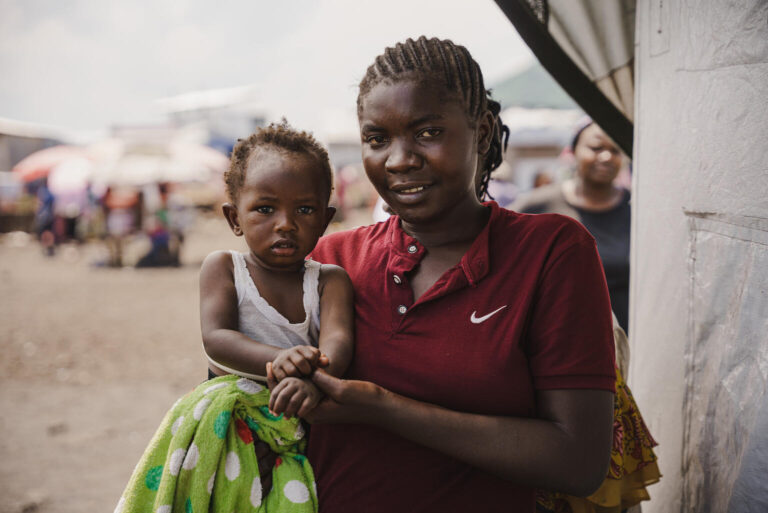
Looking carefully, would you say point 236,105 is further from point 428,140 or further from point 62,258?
point 428,140

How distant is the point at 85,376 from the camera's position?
6.15 metres

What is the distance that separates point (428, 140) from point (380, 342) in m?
0.54

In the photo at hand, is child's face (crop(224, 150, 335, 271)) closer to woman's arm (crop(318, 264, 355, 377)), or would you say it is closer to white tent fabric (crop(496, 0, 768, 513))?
woman's arm (crop(318, 264, 355, 377))

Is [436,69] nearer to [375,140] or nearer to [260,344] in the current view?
[375,140]

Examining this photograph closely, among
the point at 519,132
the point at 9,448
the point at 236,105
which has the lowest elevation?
the point at 9,448

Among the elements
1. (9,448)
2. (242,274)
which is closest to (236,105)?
(9,448)

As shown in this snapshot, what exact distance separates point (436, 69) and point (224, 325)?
3.03 ft

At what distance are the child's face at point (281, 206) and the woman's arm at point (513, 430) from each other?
523mm

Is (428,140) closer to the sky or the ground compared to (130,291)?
closer to the sky

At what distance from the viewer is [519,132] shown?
16.2m

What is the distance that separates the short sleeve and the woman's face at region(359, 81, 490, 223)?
1.11 ft

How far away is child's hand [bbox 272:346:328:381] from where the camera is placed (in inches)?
53.9

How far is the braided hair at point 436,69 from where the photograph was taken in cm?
153

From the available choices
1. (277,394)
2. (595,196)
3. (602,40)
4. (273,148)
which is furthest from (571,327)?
(595,196)
